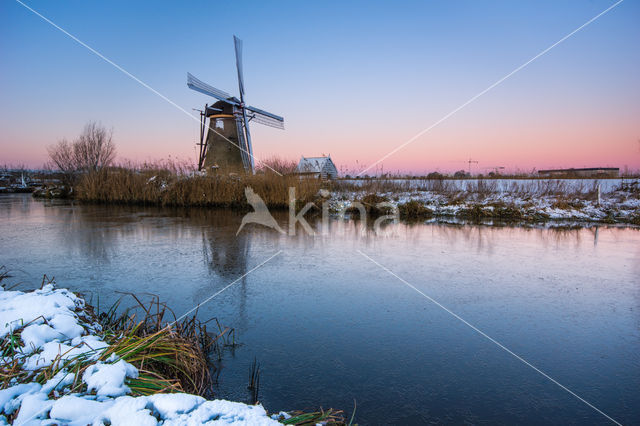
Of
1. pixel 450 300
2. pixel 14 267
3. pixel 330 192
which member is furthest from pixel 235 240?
pixel 330 192

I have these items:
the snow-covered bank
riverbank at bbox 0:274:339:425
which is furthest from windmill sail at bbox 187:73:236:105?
riverbank at bbox 0:274:339:425

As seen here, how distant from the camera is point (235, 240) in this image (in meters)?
6.93

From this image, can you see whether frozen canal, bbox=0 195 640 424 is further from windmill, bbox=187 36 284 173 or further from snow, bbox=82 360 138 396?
windmill, bbox=187 36 284 173

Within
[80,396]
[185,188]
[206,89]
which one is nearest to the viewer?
[80,396]

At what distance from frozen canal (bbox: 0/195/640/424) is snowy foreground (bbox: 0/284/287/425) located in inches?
29.1

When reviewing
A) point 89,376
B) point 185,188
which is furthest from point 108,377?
point 185,188

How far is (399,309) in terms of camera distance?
11.7 feet

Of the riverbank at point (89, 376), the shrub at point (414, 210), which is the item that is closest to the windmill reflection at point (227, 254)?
the riverbank at point (89, 376)

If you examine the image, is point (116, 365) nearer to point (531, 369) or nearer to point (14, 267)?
point (531, 369)

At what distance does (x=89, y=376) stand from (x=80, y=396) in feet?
0.42

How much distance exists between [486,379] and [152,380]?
6.69 ft

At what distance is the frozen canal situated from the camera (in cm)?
218

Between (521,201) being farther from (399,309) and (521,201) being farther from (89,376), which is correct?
(89,376)

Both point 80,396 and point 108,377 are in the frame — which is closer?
point 80,396
